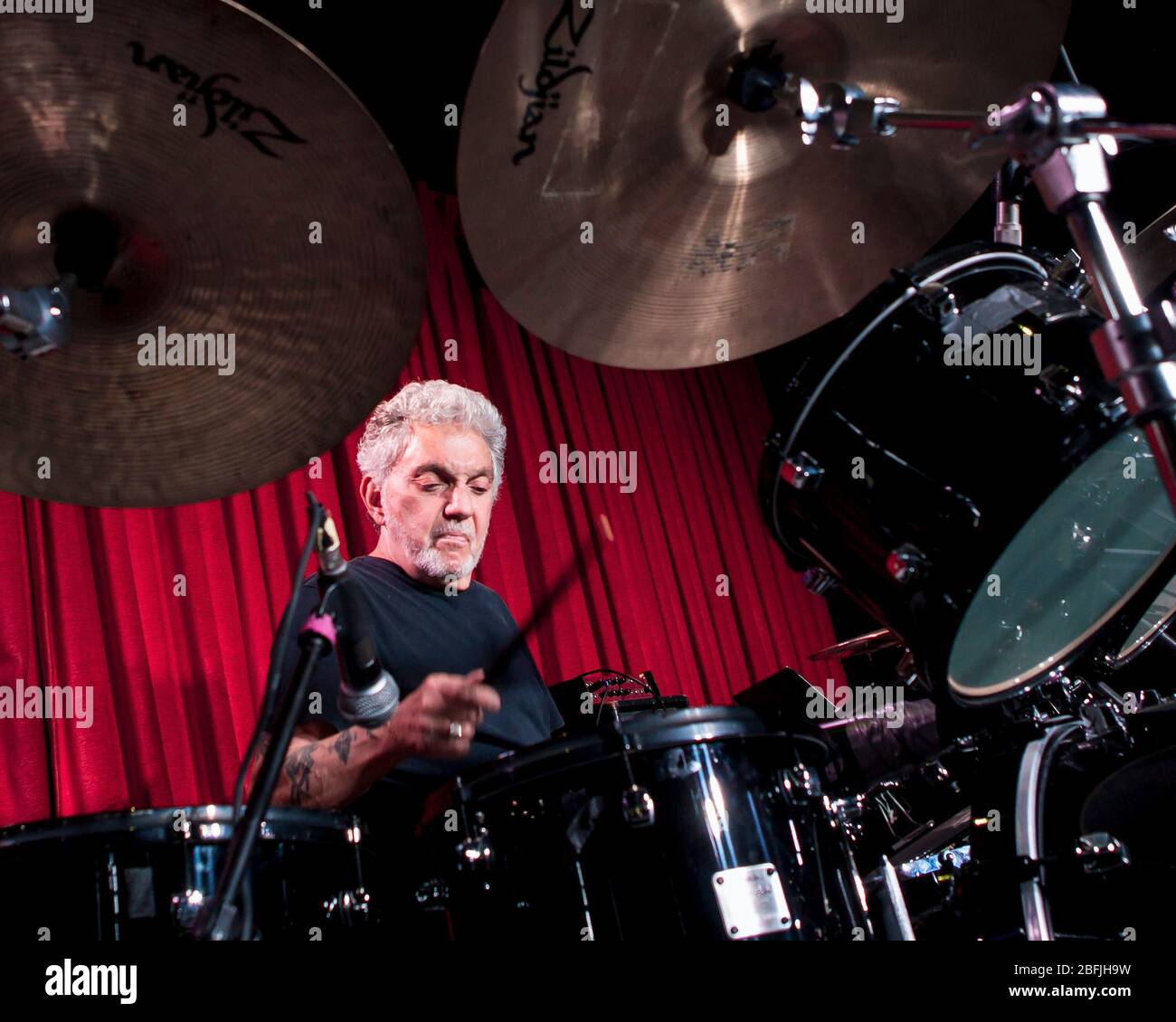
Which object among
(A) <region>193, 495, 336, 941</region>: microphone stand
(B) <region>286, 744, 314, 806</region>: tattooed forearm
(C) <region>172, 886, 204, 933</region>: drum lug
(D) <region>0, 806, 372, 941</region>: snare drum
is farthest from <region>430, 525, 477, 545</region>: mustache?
(A) <region>193, 495, 336, 941</region>: microphone stand

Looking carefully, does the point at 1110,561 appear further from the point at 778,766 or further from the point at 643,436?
the point at 643,436

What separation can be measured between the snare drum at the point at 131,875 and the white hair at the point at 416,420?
1065mm

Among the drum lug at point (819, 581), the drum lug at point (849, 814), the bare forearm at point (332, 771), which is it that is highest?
the drum lug at point (819, 581)

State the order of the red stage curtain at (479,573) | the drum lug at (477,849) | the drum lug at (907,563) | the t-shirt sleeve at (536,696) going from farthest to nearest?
the red stage curtain at (479,573), the t-shirt sleeve at (536,696), the drum lug at (477,849), the drum lug at (907,563)

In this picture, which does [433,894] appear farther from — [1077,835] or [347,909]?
[1077,835]

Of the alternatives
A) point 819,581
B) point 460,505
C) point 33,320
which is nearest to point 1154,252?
point 819,581

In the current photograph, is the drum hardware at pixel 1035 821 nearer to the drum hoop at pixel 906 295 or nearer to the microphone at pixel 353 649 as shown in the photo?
the drum hoop at pixel 906 295

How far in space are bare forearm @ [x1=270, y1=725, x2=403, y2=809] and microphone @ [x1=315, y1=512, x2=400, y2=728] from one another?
0.71 feet

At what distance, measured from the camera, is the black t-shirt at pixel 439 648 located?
177 centimetres

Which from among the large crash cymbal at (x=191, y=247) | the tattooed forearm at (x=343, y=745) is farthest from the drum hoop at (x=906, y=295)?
the tattooed forearm at (x=343, y=745)

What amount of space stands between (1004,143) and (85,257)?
989 millimetres

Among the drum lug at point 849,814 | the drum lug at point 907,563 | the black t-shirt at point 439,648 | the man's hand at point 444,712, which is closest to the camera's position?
the man's hand at point 444,712

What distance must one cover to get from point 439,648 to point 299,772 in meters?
0.53

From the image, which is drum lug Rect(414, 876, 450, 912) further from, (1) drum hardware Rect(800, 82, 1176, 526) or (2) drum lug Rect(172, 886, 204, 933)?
(1) drum hardware Rect(800, 82, 1176, 526)
